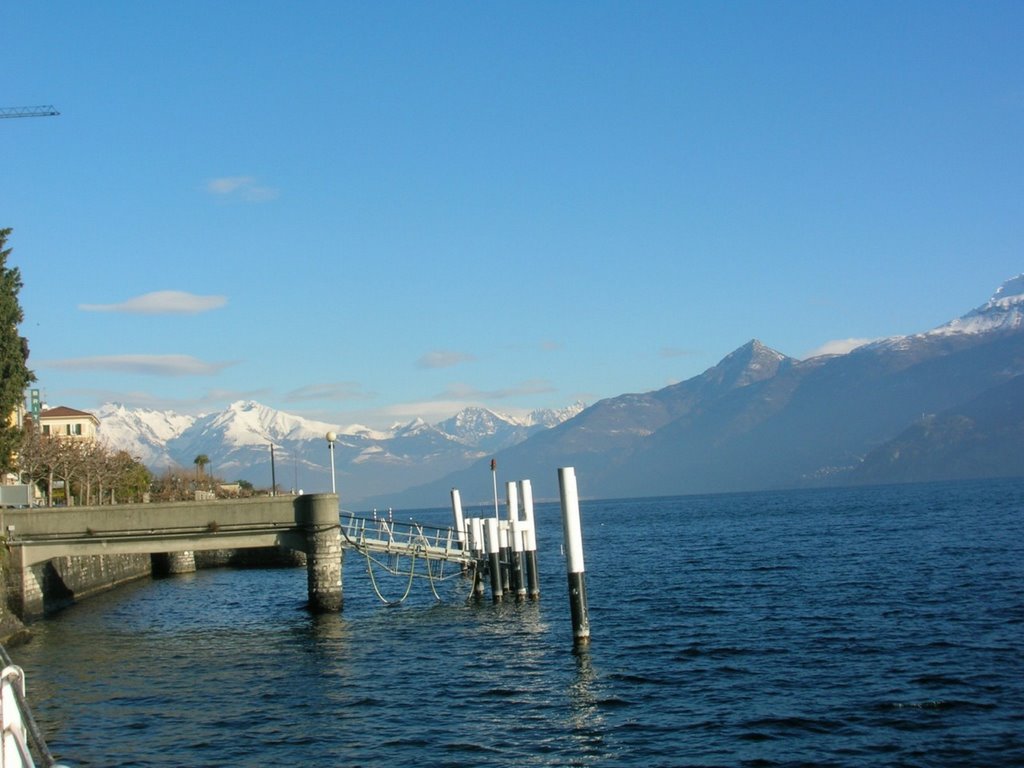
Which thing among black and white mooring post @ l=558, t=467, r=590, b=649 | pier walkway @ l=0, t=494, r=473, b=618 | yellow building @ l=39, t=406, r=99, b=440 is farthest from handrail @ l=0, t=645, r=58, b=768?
yellow building @ l=39, t=406, r=99, b=440

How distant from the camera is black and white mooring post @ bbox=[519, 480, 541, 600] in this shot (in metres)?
43.9

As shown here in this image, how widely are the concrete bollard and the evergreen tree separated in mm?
17555

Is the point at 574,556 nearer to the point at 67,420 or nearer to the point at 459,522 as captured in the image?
the point at 459,522

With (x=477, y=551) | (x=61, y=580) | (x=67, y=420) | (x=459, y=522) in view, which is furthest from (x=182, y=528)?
(x=67, y=420)

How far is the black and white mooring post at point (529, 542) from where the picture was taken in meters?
43.9

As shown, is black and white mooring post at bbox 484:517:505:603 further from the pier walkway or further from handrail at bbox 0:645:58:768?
handrail at bbox 0:645:58:768

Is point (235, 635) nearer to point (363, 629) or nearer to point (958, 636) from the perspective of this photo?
point (363, 629)

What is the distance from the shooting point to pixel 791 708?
24.5 meters

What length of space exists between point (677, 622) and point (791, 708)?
628 inches

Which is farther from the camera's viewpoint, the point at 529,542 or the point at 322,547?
the point at 529,542

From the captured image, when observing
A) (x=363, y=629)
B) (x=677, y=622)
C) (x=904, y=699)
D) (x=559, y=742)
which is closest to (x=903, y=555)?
(x=677, y=622)

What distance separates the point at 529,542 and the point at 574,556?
12.7m

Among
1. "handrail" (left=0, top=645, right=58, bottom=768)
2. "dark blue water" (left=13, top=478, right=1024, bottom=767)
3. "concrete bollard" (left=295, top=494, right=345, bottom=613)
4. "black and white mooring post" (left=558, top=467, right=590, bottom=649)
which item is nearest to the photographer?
"handrail" (left=0, top=645, right=58, bottom=768)

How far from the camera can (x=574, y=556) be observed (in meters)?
32.8
